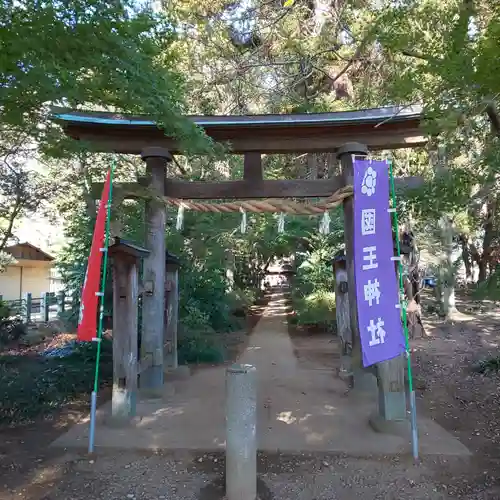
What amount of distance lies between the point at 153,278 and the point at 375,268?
3.02 meters

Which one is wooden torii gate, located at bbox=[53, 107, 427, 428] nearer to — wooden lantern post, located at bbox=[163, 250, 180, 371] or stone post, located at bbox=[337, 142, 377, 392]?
stone post, located at bbox=[337, 142, 377, 392]

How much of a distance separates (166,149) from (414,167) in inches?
278

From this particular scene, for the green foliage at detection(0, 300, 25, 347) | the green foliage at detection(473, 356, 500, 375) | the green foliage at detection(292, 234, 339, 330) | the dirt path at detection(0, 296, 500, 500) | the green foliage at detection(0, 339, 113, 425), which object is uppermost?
the green foliage at detection(292, 234, 339, 330)

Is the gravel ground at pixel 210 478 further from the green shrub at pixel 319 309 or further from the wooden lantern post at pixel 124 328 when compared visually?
the green shrub at pixel 319 309

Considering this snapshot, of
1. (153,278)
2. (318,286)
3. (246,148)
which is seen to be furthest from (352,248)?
(318,286)

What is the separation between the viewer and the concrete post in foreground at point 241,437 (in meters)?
3.21

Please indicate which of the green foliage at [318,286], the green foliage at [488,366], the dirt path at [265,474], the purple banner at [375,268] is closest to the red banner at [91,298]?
the dirt path at [265,474]

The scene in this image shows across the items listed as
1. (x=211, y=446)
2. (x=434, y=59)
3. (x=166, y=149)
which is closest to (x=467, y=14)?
(x=434, y=59)

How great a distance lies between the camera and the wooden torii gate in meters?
5.56

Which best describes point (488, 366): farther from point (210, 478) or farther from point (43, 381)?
point (43, 381)

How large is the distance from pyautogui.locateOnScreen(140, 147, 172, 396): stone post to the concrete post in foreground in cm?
288

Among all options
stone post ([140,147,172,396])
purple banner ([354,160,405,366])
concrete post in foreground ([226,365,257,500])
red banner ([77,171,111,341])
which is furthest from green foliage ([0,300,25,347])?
purple banner ([354,160,405,366])

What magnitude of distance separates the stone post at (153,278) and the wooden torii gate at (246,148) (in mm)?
13

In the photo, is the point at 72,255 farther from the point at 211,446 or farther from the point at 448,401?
the point at 448,401
